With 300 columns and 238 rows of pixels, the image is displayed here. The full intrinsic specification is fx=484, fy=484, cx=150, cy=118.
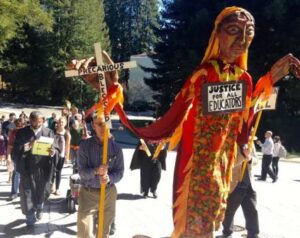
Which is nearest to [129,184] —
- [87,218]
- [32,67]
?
[87,218]

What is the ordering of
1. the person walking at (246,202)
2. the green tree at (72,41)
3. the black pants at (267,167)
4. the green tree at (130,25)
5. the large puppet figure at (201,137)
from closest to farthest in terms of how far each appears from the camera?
the large puppet figure at (201,137) < the person walking at (246,202) < the black pants at (267,167) < the green tree at (72,41) < the green tree at (130,25)

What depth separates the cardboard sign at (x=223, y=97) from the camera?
4227 mm

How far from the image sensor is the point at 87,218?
5.43 m

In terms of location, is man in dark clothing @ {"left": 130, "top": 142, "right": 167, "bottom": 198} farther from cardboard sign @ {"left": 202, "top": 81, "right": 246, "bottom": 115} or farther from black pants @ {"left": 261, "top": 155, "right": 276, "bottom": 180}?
cardboard sign @ {"left": 202, "top": 81, "right": 246, "bottom": 115}

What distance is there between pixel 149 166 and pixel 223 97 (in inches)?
269

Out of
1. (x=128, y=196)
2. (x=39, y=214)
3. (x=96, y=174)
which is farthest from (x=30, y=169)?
Answer: (x=128, y=196)

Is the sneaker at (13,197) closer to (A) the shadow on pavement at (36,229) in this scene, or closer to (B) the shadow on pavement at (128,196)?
(A) the shadow on pavement at (36,229)

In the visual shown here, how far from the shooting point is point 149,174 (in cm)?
1088

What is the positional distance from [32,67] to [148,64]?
14.5m

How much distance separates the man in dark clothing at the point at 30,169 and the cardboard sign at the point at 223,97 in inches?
174

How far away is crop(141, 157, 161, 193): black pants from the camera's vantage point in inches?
424

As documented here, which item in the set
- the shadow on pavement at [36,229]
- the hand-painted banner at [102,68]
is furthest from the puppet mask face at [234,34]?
the shadow on pavement at [36,229]

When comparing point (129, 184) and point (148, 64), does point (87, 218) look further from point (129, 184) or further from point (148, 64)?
point (148, 64)

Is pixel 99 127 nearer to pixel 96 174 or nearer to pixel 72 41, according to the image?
pixel 96 174
